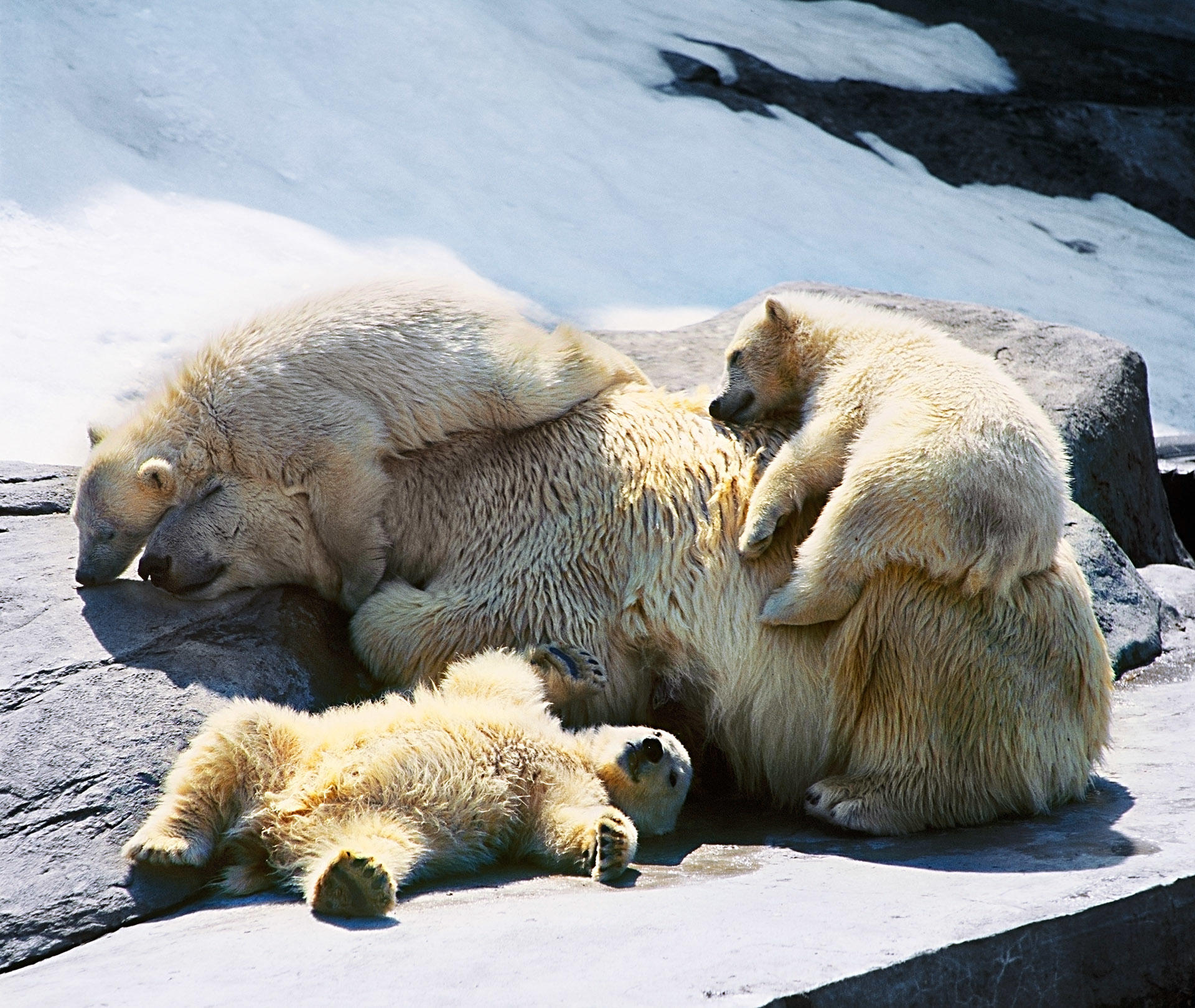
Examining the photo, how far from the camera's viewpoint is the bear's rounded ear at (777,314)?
3.89 metres

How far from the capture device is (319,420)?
3746 millimetres

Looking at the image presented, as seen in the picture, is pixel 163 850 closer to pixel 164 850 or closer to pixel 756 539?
pixel 164 850

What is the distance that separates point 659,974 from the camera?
2.21 m

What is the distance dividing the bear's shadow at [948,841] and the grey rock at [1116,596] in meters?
1.31

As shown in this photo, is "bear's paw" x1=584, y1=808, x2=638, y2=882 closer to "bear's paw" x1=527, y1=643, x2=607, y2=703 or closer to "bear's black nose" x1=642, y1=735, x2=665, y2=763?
"bear's black nose" x1=642, y1=735, x2=665, y2=763

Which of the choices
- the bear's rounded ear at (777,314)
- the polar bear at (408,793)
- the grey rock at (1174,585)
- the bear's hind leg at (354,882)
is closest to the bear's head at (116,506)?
the polar bear at (408,793)

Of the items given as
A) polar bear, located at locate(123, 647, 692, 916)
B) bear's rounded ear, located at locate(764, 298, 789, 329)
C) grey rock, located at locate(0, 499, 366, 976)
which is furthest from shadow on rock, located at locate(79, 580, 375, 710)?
bear's rounded ear, located at locate(764, 298, 789, 329)

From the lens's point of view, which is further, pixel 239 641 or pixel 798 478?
pixel 239 641

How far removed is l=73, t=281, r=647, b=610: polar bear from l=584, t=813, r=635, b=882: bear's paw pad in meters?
1.31

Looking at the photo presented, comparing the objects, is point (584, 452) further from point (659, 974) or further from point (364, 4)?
point (364, 4)

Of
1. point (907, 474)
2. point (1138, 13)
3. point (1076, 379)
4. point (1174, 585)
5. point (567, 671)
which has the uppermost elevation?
point (1138, 13)

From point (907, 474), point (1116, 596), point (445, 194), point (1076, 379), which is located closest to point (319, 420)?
point (907, 474)

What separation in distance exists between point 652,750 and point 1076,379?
3505 millimetres

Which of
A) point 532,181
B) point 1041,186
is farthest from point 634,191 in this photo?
point 1041,186
